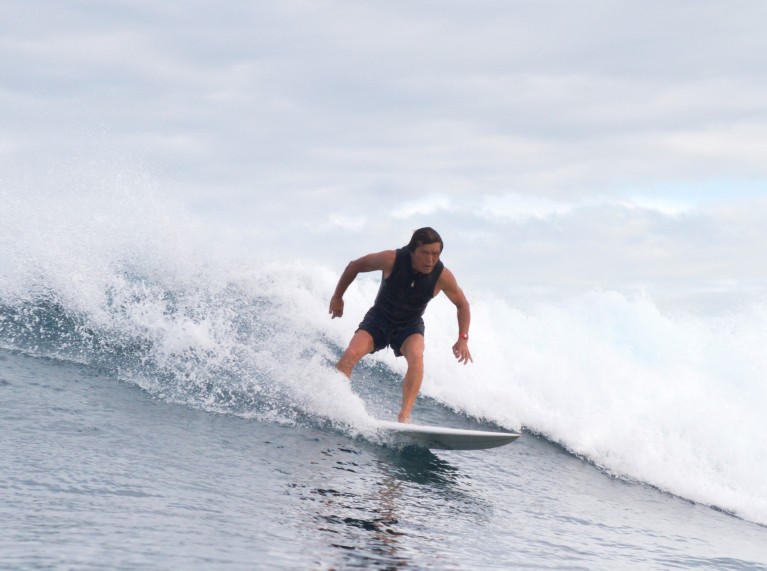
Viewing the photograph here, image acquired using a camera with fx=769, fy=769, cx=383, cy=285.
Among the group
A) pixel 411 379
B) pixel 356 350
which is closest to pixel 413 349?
pixel 411 379

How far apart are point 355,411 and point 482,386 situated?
10.7 feet

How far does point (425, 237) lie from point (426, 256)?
0.18 m

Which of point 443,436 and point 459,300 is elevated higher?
point 459,300

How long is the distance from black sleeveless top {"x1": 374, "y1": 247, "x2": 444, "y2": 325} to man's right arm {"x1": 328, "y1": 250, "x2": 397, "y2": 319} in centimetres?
7

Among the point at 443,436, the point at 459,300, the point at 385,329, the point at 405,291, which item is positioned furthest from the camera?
the point at 385,329

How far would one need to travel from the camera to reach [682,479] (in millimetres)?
8516

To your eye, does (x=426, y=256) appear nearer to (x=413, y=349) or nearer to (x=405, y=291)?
(x=405, y=291)

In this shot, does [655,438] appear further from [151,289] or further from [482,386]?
[151,289]

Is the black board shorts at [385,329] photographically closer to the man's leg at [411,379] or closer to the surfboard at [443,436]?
the man's leg at [411,379]

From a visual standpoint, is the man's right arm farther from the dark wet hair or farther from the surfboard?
the surfboard

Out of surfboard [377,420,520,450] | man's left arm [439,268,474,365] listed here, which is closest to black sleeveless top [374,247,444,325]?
man's left arm [439,268,474,365]

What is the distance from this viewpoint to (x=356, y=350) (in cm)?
734

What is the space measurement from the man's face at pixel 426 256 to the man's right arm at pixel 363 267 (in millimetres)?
303

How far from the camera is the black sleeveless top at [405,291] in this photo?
281 inches
